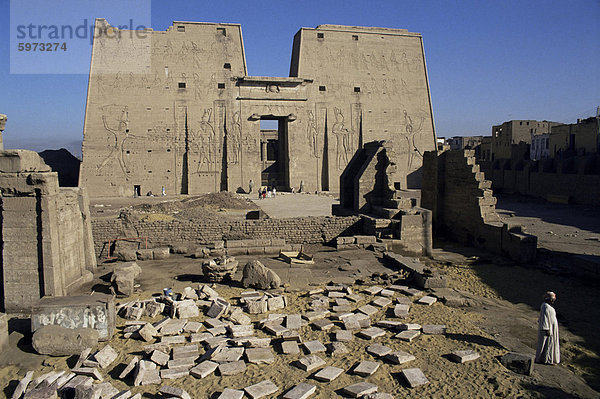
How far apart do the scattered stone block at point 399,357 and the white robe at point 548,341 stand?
1.65m

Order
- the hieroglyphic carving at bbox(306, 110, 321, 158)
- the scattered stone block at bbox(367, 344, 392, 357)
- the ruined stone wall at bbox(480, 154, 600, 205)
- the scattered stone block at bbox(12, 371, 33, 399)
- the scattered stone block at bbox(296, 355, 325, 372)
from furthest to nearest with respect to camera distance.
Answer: the hieroglyphic carving at bbox(306, 110, 321, 158), the ruined stone wall at bbox(480, 154, 600, 205), the scattered stone block at bbox(367, 344, 392, 357), the scattered stone block at bbox(296, 355, 325, 372), the scattered stone block at bbox(12, 371, 33, 399)

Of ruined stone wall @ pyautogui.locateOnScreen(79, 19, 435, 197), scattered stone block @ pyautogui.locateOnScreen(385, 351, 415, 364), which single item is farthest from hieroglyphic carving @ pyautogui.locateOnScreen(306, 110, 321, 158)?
scattered stone block @ pyautogui.locateOnScreen(385, 351, 415, 364)

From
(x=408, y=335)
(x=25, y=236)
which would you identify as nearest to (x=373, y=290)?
(x=408, y=335)

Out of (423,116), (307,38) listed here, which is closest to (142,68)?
(307,38)

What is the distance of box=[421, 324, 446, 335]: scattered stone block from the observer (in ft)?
20.7

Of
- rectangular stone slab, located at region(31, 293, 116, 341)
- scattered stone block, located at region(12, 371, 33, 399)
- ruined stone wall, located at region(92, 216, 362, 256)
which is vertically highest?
ruined stone wall, located at region(92, 216, 362, 256)

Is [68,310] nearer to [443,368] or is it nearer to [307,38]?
[443,368]

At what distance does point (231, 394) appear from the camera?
4.67 metres

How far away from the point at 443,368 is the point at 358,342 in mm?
1227

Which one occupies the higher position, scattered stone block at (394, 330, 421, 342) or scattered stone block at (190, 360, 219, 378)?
scattered stone block at (394, 330, 421, 342)

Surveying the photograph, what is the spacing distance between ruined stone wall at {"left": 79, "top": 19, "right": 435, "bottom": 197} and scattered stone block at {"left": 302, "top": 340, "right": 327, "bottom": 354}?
20.6 metres

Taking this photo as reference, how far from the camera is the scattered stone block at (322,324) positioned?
6480 mm

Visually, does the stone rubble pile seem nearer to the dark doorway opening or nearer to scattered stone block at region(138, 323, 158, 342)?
scattered stone block at region(138, 323, 158, 342)

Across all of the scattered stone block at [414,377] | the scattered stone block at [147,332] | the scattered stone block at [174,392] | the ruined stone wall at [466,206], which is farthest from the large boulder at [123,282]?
the ruined stone wall at [466,206]
